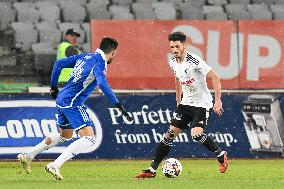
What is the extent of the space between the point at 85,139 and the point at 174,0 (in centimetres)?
1028

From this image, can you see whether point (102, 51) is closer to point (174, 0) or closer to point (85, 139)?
point (85, 139)

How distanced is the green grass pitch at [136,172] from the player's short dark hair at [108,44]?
66.6 inches

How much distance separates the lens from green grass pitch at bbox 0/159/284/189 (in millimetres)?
10734

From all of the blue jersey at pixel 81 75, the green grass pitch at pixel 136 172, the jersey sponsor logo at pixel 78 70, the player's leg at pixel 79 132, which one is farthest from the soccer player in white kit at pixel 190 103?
the jersey sponsor logo at pixel 78 70

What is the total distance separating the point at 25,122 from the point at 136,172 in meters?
3.23

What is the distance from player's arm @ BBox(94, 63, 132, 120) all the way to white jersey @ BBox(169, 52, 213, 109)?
1.34 m

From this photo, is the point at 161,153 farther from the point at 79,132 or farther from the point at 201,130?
the point at 79,132

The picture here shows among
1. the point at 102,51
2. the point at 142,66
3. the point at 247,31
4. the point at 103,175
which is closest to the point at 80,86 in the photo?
the point at 102,51

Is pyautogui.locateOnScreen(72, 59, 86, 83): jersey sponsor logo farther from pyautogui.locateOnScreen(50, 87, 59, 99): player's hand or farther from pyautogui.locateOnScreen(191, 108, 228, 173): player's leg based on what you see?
pyautogui.locateOnScreen(191, 108, 228, 173): player's leg

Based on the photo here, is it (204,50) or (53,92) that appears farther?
(204,50)

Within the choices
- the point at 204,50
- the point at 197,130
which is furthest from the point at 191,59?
the point at 204,50

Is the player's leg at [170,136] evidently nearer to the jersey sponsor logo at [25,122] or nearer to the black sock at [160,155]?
the black sock at [160,155]

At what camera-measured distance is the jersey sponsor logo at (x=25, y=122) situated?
16.4 meters

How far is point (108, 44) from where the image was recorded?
12039mm
